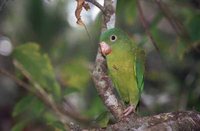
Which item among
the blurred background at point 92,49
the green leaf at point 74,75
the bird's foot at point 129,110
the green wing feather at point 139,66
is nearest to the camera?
the bird's foot at point 129,110

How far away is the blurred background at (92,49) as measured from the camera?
3.65 metres

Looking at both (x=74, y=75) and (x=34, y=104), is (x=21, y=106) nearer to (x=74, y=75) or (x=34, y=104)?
(x=34, y=104)

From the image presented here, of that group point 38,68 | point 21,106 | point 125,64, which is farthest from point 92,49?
point 125,64

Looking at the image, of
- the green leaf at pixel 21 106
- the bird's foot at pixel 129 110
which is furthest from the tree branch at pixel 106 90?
the green leaf at pixel 21 106

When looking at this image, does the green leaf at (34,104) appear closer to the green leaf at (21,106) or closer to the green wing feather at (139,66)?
the green leaf at (21,106)

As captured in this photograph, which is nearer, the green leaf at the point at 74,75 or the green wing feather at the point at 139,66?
the green wing feather at the point at 139,66

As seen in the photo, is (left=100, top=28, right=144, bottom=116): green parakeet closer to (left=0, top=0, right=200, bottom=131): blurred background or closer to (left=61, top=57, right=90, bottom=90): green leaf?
(left=0, top=0, right=200, bottom=131): blurred background

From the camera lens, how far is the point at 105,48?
2490mm

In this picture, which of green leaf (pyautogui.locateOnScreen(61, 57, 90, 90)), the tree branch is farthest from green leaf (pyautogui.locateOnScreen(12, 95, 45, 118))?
green leaf (pyautogui.locateOnScreen(61, 57, 90, 90))

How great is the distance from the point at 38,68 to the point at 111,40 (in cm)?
90

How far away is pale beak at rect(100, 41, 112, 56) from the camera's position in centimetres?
246

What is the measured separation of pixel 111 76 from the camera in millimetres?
2590

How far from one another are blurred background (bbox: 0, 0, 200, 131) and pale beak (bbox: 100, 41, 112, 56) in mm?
439

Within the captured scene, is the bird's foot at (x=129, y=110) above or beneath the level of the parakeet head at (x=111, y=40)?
beneath
